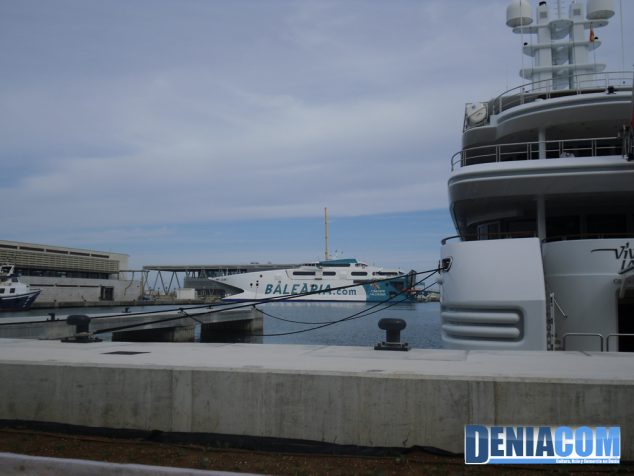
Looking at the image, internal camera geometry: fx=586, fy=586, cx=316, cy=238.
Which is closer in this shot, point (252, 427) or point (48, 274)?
point (252, 427)

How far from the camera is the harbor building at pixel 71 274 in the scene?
243ft

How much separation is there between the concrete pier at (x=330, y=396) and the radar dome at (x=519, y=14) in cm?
1478

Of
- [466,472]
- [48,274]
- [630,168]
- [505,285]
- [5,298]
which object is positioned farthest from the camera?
[48,274]

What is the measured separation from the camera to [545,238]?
46.0 ft

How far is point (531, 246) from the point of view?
466 inches

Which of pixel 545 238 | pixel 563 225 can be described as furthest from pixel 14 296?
pixel 545 238

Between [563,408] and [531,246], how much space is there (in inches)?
269

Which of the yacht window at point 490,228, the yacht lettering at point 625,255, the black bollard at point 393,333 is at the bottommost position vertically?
the black bollard at point 393,333

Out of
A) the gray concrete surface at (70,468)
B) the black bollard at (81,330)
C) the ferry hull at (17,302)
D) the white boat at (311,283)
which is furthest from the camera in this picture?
the white boat at (311,283)

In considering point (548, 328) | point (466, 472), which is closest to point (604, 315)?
point (548, 328)

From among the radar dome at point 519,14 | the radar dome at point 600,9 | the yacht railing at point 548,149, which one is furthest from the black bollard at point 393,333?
the radar dome at point 600,9

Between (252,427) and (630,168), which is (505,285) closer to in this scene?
(630,168)

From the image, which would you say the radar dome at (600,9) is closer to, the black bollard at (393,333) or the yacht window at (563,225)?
the yacht window at (563,225)

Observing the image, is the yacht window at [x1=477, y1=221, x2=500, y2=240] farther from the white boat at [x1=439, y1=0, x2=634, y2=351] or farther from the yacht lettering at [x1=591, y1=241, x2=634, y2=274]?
the yacht lettering at [x1=591, y1=241, x2=634, y2=274]
